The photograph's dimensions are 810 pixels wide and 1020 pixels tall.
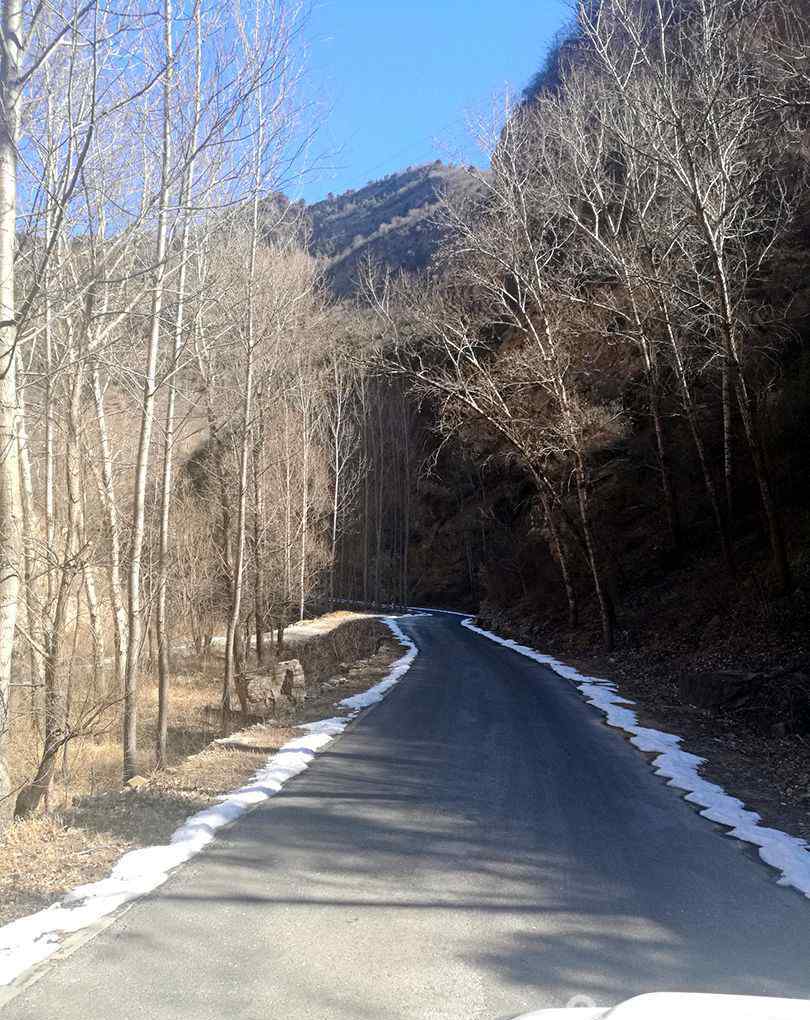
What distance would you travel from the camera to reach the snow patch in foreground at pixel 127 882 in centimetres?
412

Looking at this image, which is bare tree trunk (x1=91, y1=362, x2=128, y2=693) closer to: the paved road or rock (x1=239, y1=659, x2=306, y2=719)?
rock (x1=239, y1=659, x2=306, y2=719)

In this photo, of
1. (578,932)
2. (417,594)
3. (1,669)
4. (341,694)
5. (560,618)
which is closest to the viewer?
(578,932)

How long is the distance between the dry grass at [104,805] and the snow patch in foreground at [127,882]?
14 cm

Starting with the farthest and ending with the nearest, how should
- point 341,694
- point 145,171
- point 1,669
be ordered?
1. point 341,694
2. point 145,171
3. point 1,669

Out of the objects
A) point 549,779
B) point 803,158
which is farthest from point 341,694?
point 803,158

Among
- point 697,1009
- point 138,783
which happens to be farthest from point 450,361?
point 697,1009

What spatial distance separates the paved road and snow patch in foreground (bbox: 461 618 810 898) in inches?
7.4

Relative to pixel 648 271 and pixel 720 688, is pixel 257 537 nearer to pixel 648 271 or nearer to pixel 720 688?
pixel 648 271

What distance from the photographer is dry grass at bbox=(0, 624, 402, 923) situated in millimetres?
5254

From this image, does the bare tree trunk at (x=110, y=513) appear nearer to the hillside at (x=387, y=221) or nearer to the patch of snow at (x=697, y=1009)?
the patch of snow at (x=697, y=1009)

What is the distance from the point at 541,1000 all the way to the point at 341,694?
12.4 m

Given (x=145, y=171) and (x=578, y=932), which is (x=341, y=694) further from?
(x=578, y=932)

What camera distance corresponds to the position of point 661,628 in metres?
19.7

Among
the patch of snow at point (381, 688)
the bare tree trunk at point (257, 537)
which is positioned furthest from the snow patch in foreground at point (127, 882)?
the bare tree trunk at point (257, 537)
